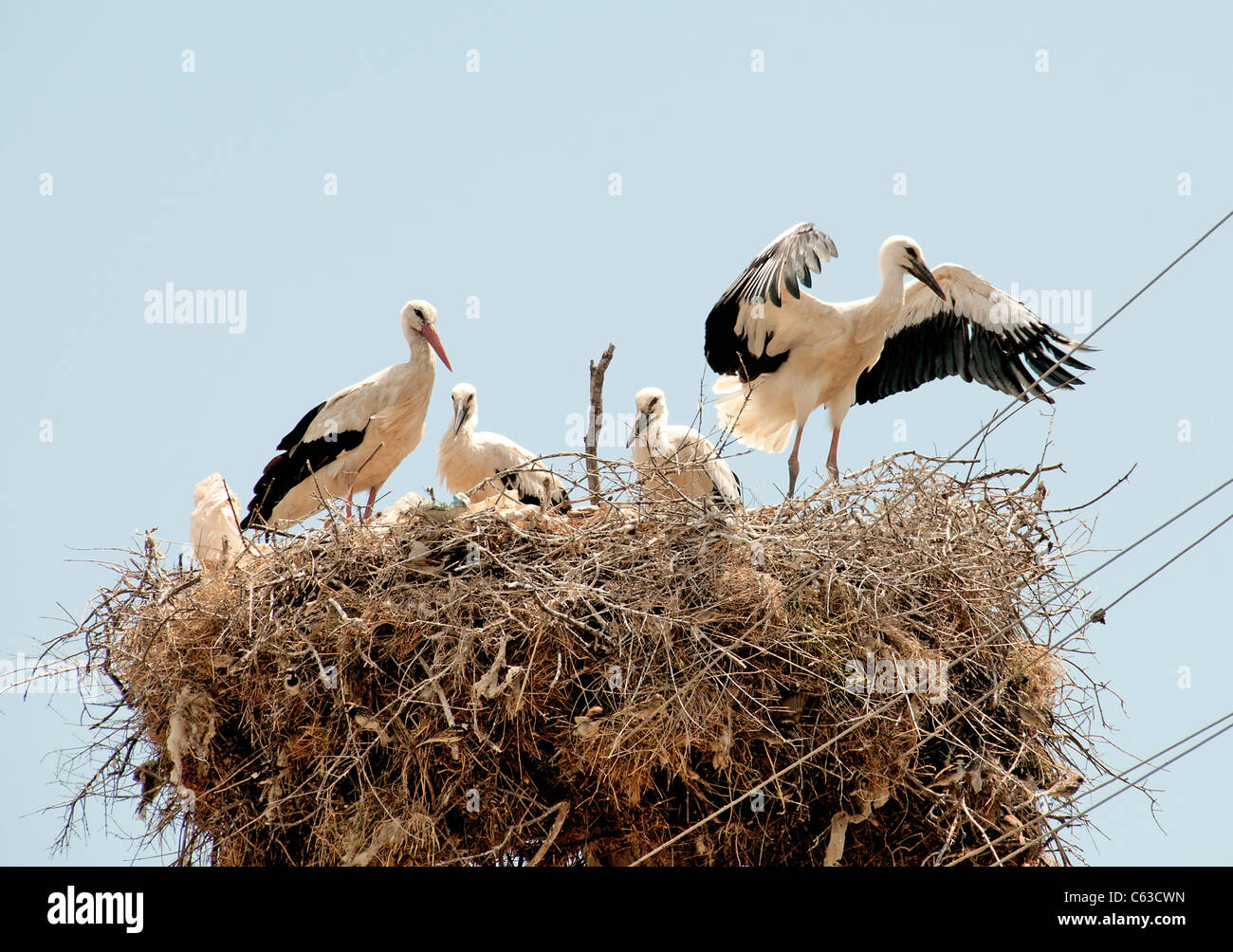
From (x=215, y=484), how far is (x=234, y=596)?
177 cm

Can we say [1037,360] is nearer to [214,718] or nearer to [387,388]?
[387,388]

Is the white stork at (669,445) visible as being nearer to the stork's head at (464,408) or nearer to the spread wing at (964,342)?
the stork's head at (464,408)

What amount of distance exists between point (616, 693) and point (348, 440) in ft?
11.4

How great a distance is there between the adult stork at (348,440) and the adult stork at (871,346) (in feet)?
5.87

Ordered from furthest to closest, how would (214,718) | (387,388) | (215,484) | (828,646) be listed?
(387,388) < (215,484) < (214,718) < (828,646)

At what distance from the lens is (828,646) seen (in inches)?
227

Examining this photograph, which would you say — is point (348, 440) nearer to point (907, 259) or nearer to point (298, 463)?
point (298, 463)

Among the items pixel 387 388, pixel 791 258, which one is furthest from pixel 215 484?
pixel 791 258

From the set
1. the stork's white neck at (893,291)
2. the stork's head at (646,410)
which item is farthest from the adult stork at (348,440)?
the stork's white neck at (893,291)

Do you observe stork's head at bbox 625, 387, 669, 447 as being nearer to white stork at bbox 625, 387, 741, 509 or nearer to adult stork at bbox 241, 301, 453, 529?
white stork at bbox 625, 387, 741, 509

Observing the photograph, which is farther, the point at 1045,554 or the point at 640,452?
the point at 640,452

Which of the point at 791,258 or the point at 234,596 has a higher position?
the point at 791,258
